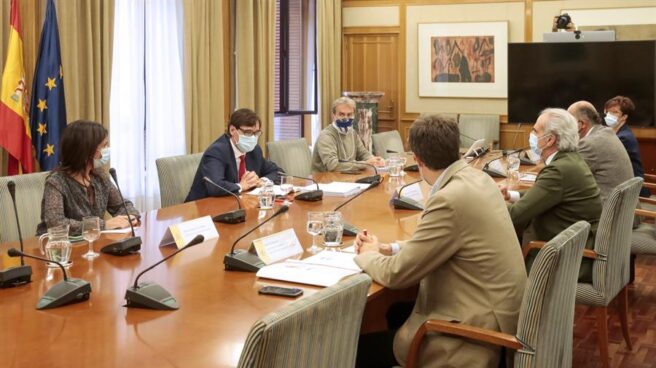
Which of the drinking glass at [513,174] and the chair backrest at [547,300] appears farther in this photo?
the drinking glass at [513,174]

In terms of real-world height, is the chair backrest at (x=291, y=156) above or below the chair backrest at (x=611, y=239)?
above

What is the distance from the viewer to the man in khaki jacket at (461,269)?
8.26 ft

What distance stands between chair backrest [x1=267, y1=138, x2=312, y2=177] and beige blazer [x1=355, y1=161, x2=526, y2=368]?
319 cm

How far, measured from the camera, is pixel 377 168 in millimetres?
5625

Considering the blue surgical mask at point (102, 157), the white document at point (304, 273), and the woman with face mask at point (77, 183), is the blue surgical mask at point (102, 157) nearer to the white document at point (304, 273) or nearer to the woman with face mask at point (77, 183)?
the woman with face mask at point (77, 183)

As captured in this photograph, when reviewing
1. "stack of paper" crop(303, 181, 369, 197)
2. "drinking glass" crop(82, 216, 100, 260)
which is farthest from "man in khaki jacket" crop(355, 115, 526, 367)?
"stack of paper" crop(303, 181, 369, 197)

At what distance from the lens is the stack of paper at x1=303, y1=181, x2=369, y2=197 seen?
4.48 meters

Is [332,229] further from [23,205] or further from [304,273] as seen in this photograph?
[23,205]

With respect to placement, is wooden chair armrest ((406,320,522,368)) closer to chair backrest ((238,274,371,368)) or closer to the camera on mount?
chair backrest ((238,274,371,368))

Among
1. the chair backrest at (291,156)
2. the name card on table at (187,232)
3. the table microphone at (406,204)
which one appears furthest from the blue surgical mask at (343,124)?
the name card on table at (187,232)

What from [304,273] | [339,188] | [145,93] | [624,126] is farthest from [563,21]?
[304,273]

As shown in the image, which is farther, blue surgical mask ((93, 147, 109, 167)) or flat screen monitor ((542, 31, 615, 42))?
flat screen monitor ((542, 31, 615, 42))

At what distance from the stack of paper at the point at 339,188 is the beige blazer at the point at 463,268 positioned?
188 centimetres

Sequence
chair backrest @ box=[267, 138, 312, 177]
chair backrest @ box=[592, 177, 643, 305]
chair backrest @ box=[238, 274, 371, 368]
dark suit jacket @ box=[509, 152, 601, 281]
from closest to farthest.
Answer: chair backrest @ box=[238, 274, 371, 368], chair backrest @ box=[592, 177, 643, 305], dark suit jacket @ box=[509, 152, 601, 281], chair backrest @ box=[267, 138, 312, 177]
